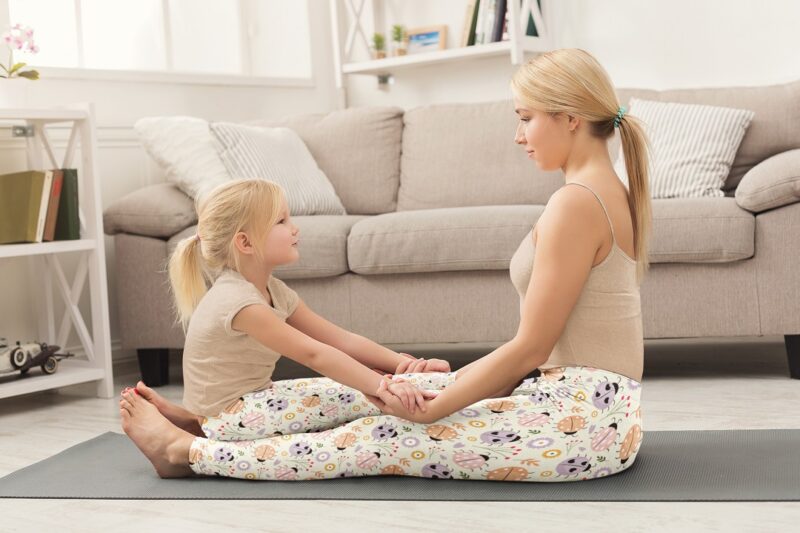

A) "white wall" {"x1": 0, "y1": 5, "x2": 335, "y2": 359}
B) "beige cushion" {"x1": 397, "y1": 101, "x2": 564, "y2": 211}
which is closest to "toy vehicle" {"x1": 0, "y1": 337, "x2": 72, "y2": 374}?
"white wall" {"x1": 0, "y1": 5, "x2": 335, "y2": 359}

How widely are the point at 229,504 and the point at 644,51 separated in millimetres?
2857

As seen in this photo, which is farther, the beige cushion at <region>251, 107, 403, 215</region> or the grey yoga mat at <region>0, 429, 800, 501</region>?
the beige cushion at <region>251, 107, 403, 215</region>

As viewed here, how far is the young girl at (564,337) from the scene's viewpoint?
5.98 ft

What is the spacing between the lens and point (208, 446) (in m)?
2.07

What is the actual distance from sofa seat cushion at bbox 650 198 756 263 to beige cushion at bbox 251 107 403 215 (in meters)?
1.20

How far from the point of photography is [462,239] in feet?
9.88

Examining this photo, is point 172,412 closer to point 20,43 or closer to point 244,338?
point 244,338

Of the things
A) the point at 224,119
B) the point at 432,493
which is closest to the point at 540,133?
the point at 432,493

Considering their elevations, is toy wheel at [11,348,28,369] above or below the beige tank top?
below

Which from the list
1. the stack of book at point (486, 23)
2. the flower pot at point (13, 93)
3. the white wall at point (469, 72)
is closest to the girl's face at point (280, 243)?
the flower pot at point (13, 93)

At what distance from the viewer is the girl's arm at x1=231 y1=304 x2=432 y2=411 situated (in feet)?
6.38

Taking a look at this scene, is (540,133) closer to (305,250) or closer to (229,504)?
(229,504)

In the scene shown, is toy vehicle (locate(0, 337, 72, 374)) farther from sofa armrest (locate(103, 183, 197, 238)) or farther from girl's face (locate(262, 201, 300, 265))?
Result: girl's face (locate(262, 201, 300, 265))

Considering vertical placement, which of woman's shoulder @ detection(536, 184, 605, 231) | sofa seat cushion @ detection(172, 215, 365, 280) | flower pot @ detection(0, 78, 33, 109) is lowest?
sofa seat cushion @ detection(172, 215, 365, 280)
